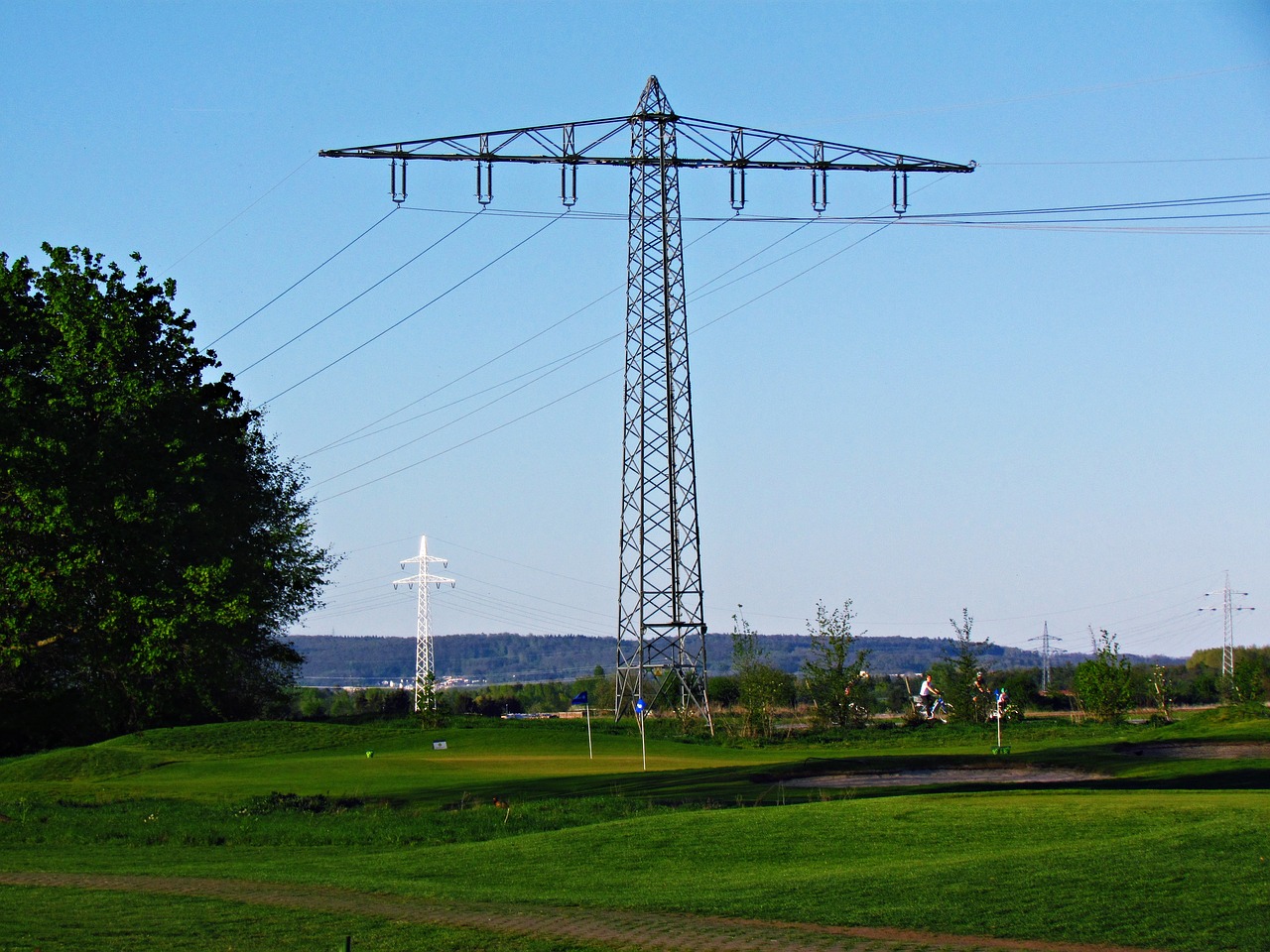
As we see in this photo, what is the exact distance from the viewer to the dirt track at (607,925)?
12.8 m

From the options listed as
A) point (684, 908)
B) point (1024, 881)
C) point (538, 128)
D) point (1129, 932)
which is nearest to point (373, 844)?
point (684, 908)

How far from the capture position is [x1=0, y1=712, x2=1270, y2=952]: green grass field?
1372cm

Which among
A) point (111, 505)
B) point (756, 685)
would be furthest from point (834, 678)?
point (111, 505)

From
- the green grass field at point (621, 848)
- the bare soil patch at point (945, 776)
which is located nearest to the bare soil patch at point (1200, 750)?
the green grass field at point (621, 848)

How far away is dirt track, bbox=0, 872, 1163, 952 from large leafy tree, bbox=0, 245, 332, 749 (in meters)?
12.6

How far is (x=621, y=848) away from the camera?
65.8 feet

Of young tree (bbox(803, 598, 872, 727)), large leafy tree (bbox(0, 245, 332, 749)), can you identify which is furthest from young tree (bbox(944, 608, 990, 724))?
large leafy tree (bbox(0, 245, 332, 749))

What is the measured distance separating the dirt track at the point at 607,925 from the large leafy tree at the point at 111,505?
41.3 ft

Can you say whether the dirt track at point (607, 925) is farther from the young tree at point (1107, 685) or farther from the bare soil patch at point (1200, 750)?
the young tree at point (1107, 685)

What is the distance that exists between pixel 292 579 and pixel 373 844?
57.4 ft

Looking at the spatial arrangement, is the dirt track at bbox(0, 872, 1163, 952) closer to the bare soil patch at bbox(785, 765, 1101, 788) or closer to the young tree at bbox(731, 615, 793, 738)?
the bare soil patch at bbox(785, 765, 1101, 788)

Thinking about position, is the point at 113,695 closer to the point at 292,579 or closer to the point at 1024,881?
the point at 292,579

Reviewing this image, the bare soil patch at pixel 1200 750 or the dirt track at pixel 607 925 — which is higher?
the dirt track at pixel 607 925

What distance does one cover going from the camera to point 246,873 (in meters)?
18.5
